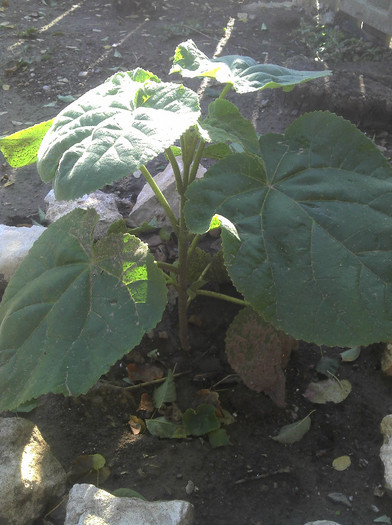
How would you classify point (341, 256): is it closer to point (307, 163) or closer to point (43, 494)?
point (307, 163)

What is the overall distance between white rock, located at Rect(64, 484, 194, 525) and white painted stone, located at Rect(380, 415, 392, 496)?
0.60m

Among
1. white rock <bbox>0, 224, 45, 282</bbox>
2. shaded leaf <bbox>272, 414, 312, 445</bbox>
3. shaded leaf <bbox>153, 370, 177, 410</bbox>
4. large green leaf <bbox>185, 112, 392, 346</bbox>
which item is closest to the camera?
large green leaf <bbox>185, 112, 392, 346</bbox>

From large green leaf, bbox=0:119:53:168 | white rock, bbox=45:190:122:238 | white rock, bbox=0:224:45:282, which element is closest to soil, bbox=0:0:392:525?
white rock, bbox=45:190:122:238

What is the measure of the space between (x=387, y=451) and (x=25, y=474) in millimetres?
1107

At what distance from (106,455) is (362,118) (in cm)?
271

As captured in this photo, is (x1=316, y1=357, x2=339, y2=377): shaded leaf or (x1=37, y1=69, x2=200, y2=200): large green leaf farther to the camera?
(x1=316, y1=357, x2=339, y2=377): shaded leaf

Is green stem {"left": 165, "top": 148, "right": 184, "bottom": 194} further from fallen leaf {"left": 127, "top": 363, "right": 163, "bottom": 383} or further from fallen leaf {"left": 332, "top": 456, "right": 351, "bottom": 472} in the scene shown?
fallen leaf {"left": 332, "top": 456, "right": 351, "bottom": 472}

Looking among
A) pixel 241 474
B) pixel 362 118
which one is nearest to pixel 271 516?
pixel 241 474

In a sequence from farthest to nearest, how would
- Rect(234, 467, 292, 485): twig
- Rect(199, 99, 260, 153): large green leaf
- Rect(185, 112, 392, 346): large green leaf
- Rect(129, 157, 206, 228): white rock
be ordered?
Rect(129, 157, 206, 228): white rock, Rect(234, 467, 292, 485): twig, Rect(199, 99, 260, 153): large green leaf, Rect(185, 112, 392, 346): large green leaf

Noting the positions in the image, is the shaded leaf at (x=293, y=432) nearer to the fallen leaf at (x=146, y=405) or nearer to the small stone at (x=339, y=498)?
the small stone at (x=339, y=498)

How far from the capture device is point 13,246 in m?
2.43

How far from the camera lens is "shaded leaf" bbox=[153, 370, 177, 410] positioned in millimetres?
2006

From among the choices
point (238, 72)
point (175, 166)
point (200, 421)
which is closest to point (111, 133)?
point (175, 166)

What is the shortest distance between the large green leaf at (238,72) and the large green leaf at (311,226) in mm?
154
